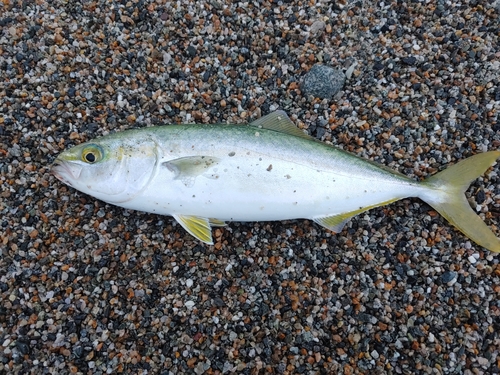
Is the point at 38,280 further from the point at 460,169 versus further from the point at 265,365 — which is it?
the point at 460,169

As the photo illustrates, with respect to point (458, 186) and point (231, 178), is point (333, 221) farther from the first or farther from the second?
point (458, 186)


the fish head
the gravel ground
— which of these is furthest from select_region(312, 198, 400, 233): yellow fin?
the fish head

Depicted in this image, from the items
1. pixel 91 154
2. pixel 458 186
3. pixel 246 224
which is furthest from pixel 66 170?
pixel 458 186

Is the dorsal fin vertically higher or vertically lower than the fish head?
higher

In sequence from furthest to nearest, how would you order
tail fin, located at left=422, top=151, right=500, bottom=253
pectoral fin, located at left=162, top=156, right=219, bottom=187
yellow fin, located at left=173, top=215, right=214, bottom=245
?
1. tail fin, located at left=422, top=151, right=500, bottom=253
2. yellow fin, located at left=173, top=215, right=214, bottom=245
3. pectoral fin, located at left=162, top=156, right=219, bottom=187

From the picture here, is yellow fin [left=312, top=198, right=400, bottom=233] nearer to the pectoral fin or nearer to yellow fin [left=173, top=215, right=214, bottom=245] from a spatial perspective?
yellow fin [left=173, top=215, right=214, bottom=245]

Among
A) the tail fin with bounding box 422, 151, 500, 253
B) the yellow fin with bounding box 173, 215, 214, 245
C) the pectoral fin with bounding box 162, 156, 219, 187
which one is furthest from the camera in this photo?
the tail fin with bounding box 422, 151, 500, 253

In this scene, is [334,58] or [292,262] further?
[334,58]

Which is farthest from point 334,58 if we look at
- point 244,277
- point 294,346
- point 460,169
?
point 294,346
